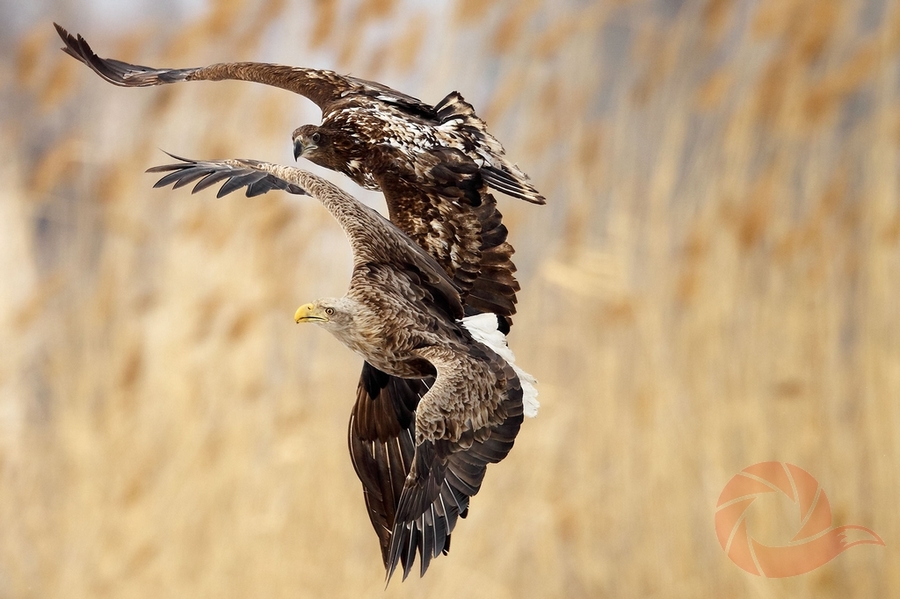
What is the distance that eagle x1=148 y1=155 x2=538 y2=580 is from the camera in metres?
0.89

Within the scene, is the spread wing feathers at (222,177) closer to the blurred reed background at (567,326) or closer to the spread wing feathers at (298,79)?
the spread wing feathers at (298,79)

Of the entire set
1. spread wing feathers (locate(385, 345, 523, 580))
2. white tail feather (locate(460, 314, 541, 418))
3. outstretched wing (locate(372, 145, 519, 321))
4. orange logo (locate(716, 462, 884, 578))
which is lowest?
spread wing feathers (locate(385, 345, 523, 580))

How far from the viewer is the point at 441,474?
90cm

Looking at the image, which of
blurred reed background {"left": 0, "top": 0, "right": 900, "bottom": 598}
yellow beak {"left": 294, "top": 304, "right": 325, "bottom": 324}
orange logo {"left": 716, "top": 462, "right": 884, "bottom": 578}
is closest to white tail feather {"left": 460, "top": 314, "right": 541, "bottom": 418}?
yellow beak {"left": 294, "top": 304, "right": 325, "bottom": 324}

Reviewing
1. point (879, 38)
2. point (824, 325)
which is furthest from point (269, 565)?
point (879, 38)

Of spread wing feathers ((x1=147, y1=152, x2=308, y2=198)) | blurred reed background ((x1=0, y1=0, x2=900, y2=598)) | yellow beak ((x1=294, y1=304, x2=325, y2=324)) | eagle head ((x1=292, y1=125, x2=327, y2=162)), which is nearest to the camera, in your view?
yellow beak ((x1=294, y1=304, x2=325, y2=324))

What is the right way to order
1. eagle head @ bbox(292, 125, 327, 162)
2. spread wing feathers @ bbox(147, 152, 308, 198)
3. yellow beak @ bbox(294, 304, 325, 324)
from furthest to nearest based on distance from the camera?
1. eagle head @ bbox(292, 125, 327, 162)
2. spread wing feathers @ bbox(147, 152, 308, 198)
3. yellow beak @ bbox(294, 304, 325, 324)

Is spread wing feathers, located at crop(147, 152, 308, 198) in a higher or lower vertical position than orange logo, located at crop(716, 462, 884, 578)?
lower

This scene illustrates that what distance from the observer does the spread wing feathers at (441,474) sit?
0.89 meters

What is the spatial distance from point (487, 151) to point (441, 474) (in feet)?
1.35

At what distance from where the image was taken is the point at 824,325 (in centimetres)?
171

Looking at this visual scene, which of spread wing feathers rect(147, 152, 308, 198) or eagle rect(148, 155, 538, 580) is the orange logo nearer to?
eagle rect(148, 155, 538, 580)

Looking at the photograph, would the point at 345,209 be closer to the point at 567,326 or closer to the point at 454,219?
the point at 454,219

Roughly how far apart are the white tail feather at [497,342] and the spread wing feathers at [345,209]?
2 cm
